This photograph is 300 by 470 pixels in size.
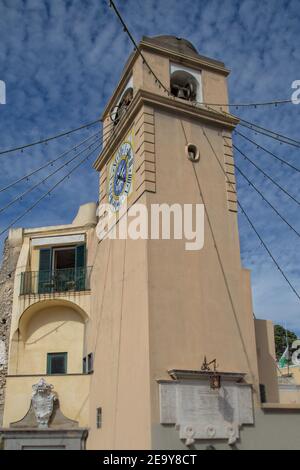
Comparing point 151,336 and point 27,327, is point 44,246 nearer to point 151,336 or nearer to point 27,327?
point 27,327

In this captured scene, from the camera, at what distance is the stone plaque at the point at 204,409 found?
520 inches

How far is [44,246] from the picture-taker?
20938mm

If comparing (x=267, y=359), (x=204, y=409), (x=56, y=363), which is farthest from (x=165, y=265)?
(x=56, y=363)

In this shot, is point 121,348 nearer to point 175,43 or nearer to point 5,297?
point 5,297

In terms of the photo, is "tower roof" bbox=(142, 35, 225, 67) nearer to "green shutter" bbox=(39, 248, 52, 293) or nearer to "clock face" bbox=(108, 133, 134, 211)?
"clock face" bbox=(108, 133, 134, 211)

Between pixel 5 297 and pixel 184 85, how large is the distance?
10.3 metres

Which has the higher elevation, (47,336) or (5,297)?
(5,297)

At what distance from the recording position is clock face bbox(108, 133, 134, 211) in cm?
1715

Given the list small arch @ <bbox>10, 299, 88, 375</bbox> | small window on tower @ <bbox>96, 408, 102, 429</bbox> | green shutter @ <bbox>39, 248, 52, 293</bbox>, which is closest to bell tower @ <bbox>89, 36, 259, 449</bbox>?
small window on tower @ <bbox>96, 408, 102, 429</bbox>

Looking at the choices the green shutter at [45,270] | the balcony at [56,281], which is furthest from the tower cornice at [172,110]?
the green shutter at [45,270]

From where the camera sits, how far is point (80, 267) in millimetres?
20047

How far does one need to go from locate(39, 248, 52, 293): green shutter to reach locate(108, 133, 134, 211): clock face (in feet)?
12.3
